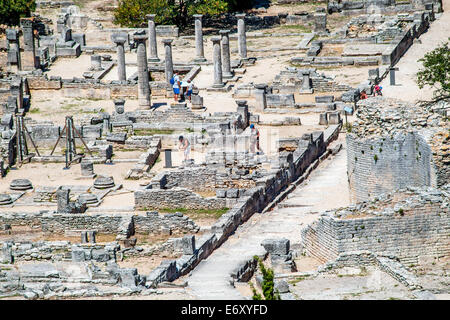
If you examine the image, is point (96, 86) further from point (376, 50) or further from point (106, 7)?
point (106, 7)

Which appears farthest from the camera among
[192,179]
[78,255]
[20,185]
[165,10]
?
[165,10]

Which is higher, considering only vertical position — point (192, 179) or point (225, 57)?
point (225, 57)

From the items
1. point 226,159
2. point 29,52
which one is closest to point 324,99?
point 226,159

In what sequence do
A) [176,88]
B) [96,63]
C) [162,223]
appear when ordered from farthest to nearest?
[96,63], [176,88], [162,223]

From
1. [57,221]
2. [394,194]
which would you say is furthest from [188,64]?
[394,194]

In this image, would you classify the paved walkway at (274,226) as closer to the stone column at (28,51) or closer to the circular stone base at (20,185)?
the circular stone base at (20,185)

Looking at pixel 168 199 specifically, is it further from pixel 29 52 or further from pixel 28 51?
pixel 28 51

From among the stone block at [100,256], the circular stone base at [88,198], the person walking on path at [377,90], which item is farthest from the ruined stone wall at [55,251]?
the person walking on path at [377,90]
